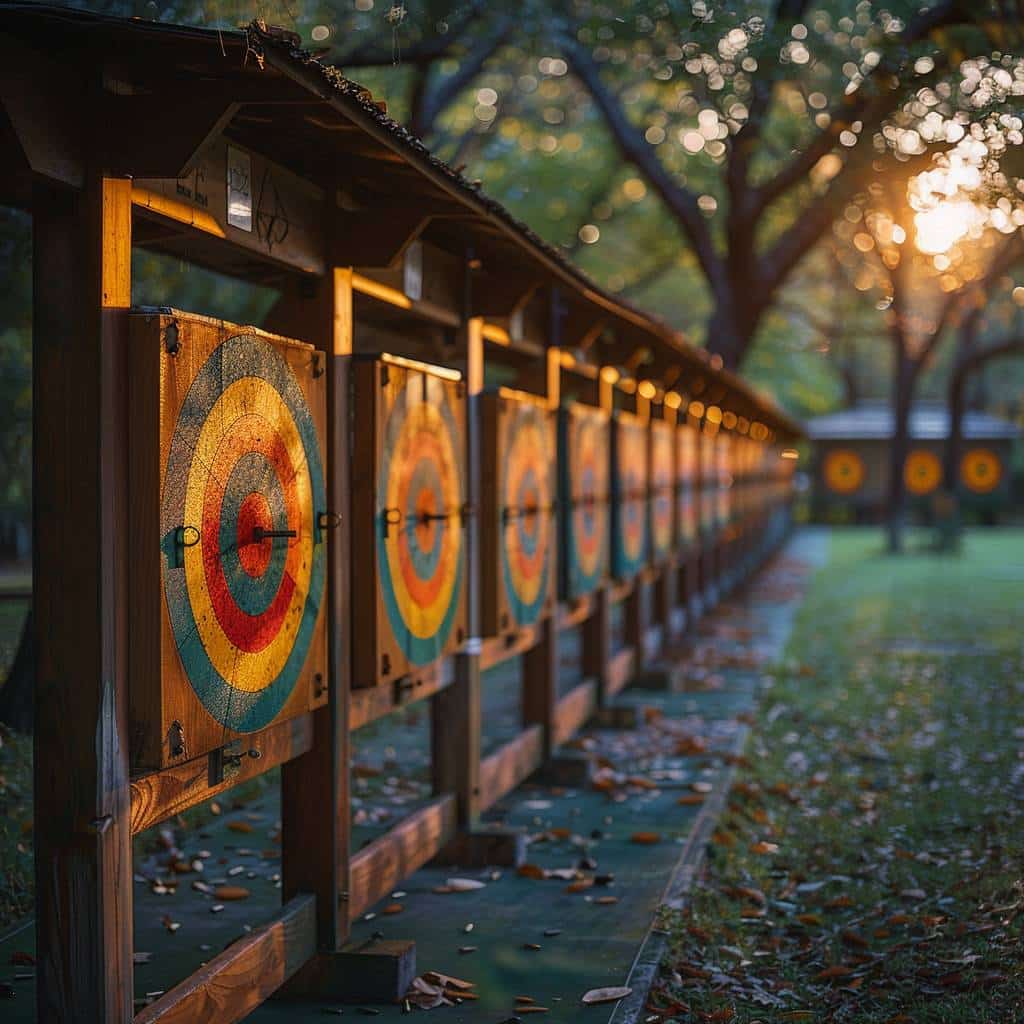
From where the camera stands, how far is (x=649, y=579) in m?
12.1

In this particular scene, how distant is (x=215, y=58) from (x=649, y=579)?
9082 millimetres

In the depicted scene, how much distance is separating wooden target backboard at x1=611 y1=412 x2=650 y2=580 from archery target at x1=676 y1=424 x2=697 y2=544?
222 centimetres

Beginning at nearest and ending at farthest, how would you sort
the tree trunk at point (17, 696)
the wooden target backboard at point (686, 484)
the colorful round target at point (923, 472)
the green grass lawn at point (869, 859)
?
the green grass lawn at point (869, 859) → the tree trunk at point (17, 696) → the wooden target backboard at point (686, 484) → the colorful round target at point (923, 472)

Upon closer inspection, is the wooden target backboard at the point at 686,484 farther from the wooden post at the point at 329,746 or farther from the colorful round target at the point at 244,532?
the colorful round target at the point at 244,532

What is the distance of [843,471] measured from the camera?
52.7 metres

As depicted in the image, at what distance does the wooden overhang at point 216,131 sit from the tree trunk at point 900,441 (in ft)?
91.5

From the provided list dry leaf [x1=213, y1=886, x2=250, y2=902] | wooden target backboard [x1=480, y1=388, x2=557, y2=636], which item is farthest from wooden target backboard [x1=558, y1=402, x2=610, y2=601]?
dry leaf [x1=213, y1=886, x2=250, y2=902]

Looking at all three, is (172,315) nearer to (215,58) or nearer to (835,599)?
(215,58)

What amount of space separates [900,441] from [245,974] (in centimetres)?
3097

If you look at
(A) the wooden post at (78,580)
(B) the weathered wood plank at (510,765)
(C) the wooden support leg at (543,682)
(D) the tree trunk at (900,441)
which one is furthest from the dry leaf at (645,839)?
(D) the tree trunk at (900,441)

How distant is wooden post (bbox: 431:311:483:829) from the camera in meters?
6.62

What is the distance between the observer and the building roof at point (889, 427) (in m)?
52.0

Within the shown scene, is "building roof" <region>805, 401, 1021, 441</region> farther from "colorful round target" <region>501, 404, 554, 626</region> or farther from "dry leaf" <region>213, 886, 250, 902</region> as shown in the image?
"dry leaf" <region>213, 886, 250, 902</region>

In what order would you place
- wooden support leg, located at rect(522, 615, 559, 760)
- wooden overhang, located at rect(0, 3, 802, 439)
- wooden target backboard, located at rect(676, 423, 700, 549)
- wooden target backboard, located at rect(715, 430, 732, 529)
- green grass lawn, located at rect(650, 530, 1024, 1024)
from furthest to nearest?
1. wooden target backboard, located at rect(715, 430, 732, 529)
2. wooden target backboard, located at rect(676, 423, 700, 549)
3. wooden support leg, located at rect(522, 615, 559, 760)
4. green grass lawn, located at rect(650, 530, 1024, 1024)
5. wooden overhang, located at rect(0, 3, 802, 439)
